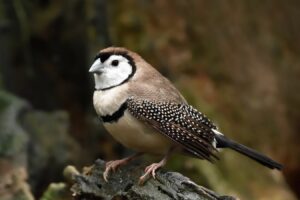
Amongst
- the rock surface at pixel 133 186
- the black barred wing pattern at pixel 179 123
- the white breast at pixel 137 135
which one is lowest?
the rock surface at pixel 133 186

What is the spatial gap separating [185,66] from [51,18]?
154 cm

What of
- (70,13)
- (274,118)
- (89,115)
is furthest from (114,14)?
(274,118)

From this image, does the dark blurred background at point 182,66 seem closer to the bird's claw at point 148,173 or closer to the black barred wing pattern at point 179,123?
the black barred wing pattern at point 179,123

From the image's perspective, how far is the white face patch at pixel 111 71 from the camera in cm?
600

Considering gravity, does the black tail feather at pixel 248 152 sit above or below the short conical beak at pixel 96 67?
below

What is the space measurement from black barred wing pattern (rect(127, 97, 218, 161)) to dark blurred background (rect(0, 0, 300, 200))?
3582 mm

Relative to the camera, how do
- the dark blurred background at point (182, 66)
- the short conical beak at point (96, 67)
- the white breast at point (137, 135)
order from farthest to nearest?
1. the dark blurred background at point (182, 66)
2. the short conical beak at point (96, 67)
3. the white breast at point (137, 135)

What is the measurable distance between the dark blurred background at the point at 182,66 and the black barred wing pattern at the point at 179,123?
3.58 metres

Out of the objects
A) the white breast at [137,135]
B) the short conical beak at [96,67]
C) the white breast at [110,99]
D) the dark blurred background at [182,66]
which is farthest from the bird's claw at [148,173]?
the dark blurred background at [182,66]

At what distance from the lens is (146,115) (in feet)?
19.0

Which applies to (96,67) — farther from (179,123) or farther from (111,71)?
(179,123)

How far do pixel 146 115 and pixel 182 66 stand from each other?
4513mm

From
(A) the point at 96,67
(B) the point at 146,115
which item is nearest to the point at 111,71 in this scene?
(A) the point at 96,67

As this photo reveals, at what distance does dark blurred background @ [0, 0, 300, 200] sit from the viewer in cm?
998
